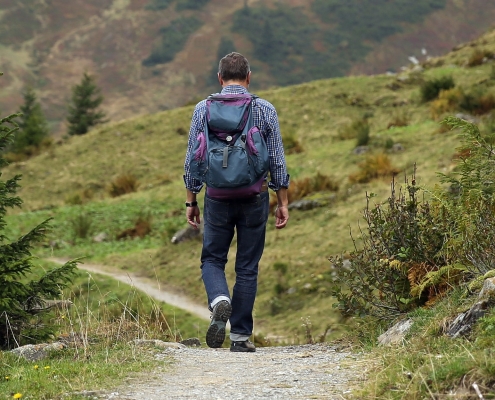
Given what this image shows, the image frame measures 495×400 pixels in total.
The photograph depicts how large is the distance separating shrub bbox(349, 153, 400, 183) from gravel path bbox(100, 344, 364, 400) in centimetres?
1078

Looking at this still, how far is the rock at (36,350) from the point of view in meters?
6.18

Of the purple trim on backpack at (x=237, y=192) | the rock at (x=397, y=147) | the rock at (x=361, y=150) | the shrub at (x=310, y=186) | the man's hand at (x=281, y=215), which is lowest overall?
the shrub at (x=310, y=186)

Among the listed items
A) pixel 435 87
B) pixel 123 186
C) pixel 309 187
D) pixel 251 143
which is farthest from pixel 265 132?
pixel 435 87

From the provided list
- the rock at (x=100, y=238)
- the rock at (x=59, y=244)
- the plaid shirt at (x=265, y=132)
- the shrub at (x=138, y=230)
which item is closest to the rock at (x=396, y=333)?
the plaid shirt at (x=265, y=132)

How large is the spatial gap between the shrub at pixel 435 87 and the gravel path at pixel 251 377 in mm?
19849

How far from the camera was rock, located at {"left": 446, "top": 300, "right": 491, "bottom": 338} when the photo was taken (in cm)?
488

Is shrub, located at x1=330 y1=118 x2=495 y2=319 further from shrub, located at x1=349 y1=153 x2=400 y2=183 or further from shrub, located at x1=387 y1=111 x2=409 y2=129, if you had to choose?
shrub, located at x1=387 y1=111 x2=409 y2=129

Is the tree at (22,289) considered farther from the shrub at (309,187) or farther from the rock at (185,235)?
the shrub at (309,187)

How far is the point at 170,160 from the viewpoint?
28641mm

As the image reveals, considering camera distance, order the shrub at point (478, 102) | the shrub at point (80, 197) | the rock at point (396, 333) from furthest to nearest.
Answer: the shrub at point (80, 197)
the shrub at point (478, 102)
the rock at point (396, 333)

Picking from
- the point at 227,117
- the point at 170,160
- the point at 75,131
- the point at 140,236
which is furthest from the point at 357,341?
the point at 75,131

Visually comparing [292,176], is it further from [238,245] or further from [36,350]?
[36,350]

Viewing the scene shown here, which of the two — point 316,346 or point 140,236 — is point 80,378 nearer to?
point 316,346

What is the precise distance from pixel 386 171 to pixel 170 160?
1309cm
